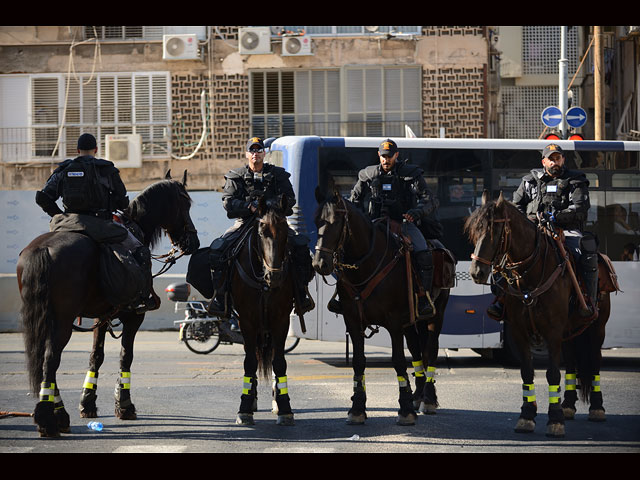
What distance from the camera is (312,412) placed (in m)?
10.6

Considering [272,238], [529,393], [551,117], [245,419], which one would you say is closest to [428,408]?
[529,393]

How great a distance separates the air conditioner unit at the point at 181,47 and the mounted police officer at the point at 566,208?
18.4 meters

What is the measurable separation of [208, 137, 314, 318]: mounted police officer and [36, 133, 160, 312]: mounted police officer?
38.3 inches

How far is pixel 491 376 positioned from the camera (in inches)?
552

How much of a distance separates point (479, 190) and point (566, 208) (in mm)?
4874

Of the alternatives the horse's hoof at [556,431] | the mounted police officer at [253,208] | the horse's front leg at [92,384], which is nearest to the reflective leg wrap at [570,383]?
the horse's hoof at [556,431]

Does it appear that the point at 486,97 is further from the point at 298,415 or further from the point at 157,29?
the point at 298,415

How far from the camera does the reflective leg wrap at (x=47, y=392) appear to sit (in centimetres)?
864

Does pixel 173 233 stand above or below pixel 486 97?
below

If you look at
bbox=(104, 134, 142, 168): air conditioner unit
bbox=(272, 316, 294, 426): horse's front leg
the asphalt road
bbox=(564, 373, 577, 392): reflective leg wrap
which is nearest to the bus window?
the asphalt road

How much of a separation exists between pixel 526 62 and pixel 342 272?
3726 cm

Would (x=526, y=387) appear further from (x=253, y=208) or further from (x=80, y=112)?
(x=80, y=112)

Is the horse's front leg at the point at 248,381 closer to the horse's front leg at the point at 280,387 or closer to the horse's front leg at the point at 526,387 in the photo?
the horse's front leg at the point at 280,387

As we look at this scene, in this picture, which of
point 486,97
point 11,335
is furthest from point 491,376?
point 486,97
